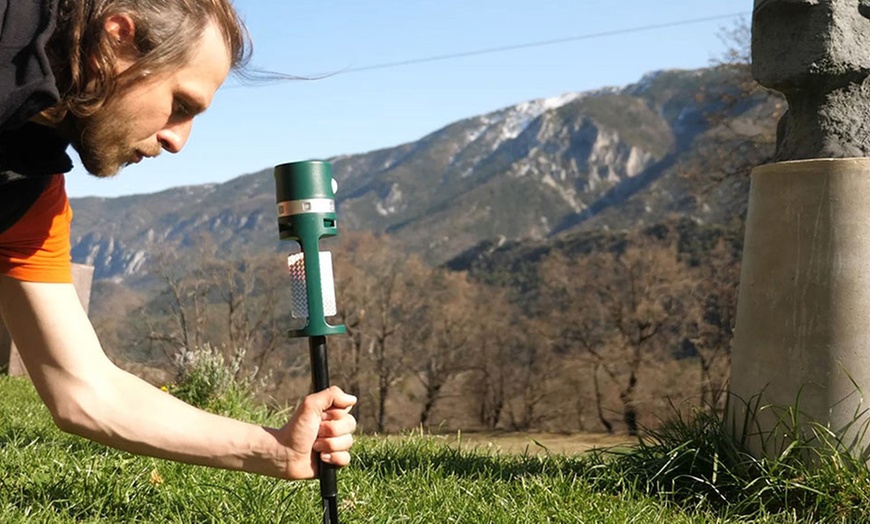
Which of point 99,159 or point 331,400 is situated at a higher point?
point 99,159

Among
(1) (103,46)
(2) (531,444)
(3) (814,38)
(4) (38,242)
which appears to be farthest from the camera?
(2) (531,444)

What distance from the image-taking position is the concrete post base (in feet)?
12.4

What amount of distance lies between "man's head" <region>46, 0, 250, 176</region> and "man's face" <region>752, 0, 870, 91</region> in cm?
308

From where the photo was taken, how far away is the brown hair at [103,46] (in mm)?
1729

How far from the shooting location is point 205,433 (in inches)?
84.4

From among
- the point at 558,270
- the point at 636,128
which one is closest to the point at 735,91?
the point at 558,270

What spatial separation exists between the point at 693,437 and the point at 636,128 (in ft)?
633

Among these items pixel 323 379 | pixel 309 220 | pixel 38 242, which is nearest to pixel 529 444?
pixel 323 379

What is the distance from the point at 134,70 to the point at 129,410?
0.82 meters

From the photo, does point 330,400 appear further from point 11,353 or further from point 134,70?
point 11,353

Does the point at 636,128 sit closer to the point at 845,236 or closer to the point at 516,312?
the point at 516,312

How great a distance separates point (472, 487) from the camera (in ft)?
11.7

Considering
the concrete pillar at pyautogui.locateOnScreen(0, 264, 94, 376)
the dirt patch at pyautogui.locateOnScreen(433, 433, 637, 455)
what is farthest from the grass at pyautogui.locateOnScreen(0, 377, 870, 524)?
the concrete pillar at pyautogui.locateOnScreen(0, 264, 94, 376)

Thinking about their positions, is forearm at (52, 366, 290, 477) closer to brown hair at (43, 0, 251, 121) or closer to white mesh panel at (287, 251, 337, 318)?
white mesh panel at (287, 251, 337, 318)
